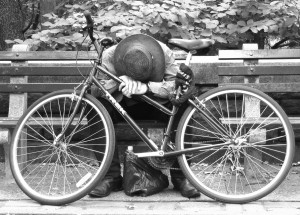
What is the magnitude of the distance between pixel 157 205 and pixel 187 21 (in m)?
2.34

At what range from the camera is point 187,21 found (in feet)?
18.9

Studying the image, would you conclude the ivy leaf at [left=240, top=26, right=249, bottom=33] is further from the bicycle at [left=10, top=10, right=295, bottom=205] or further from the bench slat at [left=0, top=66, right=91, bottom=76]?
the bench slat at [left=0, top=66, right=91, bottom=76]

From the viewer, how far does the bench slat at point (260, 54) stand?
15.5 ft

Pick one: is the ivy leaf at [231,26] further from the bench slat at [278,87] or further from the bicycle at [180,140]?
→ the bicycle at [180,140]

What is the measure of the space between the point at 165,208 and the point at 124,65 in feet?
3.70

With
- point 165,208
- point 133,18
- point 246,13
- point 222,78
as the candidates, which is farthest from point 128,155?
point 246,13

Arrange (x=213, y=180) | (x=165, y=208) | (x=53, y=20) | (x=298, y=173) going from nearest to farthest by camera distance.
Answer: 1. (x=165, y=208)
2. (x=213, y=180)
3. (x=298, y=173)
4. (x=53, y=20)

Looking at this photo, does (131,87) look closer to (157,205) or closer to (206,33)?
(157,205)

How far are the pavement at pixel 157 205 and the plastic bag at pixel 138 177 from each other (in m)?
0.06

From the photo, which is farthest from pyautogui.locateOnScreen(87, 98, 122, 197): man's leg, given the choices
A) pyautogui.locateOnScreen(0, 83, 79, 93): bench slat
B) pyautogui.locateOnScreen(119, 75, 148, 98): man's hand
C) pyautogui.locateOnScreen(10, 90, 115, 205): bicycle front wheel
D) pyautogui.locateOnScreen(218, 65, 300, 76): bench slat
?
pyautogui.locateOnScreen(218, 65, 300, 76): bench slat

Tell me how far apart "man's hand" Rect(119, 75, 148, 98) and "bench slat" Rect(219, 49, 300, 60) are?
896mm

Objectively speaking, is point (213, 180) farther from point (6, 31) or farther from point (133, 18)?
point (6, 31)

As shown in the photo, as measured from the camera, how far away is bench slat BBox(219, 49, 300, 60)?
4727mm

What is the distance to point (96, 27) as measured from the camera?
594cm
